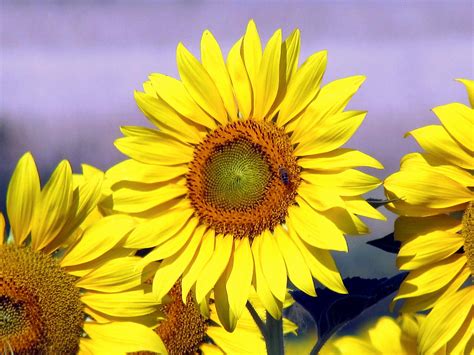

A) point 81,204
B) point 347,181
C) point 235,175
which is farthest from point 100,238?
point 347,181

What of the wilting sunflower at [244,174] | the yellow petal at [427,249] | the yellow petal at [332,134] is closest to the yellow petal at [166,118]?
the wilting sunflower at [244,174]

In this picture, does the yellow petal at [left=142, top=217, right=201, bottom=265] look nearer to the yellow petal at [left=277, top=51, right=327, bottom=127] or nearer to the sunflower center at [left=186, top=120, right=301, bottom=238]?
the sunflower center at [left=186, top=120, right=301, bottom=238]

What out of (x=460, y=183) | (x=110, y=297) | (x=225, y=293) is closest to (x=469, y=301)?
(x=460, y=183)

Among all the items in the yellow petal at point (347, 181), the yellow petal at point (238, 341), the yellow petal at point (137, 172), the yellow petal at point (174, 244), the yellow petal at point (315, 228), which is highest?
the yellow petal at point (347, 181)

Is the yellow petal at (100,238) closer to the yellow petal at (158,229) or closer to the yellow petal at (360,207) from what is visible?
the yellow petal at (158,229)

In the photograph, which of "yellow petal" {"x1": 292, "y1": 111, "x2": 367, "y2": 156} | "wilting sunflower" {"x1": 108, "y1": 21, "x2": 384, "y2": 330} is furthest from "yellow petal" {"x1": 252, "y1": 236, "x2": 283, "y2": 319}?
"yellow petal" {"x1": 292, "y1": 111, "x2": 367, "y2": 156}

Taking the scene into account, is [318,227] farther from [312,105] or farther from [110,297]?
[110,297]
